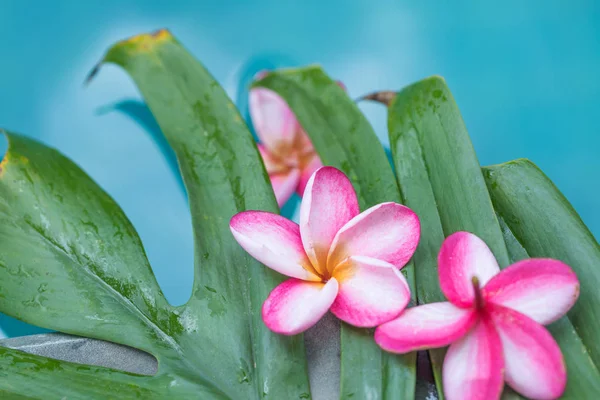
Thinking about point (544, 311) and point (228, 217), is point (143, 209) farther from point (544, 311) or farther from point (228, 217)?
point (544, 311)

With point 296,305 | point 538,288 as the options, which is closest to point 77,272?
point 296,305

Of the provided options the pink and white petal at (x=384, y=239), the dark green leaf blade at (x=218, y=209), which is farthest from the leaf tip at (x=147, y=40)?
the pink and white petal at (x=384, y=239)

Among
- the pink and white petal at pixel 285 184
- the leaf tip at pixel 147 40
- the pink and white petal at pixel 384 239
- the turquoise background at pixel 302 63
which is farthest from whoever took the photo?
the turquoise background at pixel 302 63

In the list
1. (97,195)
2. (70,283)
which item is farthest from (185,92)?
(70,283)

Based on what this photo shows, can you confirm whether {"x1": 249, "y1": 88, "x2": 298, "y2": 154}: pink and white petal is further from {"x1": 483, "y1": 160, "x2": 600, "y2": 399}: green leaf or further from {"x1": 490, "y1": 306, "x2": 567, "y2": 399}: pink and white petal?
{"x1": 490, "y1": 306, "x2": 567, "y2": 399}: pink and white petal

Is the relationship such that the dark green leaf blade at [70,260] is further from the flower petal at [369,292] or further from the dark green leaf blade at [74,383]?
the flower petal at [369,292]
